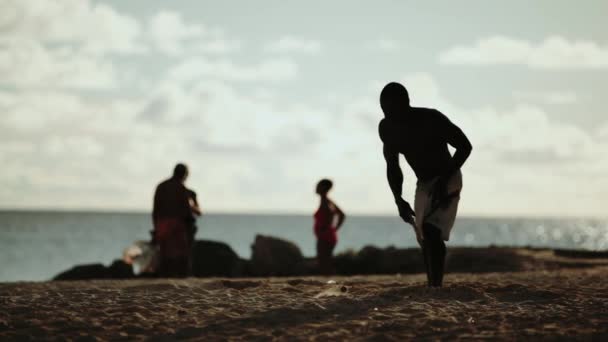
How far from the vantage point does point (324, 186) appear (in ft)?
46.1

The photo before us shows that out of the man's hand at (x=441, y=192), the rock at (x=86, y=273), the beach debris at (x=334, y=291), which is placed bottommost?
the rock at (x=86, y=273)

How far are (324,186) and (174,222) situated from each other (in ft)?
9.63

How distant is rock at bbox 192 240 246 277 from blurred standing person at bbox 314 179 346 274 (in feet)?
19.6

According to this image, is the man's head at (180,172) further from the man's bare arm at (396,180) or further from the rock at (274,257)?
the rock at (274,257)

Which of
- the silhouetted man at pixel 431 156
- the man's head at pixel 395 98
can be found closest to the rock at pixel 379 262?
the silhouetted man at pixel 431 156

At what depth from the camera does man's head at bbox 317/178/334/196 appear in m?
14.0

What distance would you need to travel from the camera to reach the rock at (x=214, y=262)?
20438 millimetres

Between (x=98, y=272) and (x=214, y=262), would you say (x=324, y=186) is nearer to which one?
(x=214, y=262)

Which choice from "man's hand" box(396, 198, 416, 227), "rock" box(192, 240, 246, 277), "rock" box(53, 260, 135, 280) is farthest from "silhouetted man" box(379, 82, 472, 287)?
"rock" box(53, 260, 135, 280)

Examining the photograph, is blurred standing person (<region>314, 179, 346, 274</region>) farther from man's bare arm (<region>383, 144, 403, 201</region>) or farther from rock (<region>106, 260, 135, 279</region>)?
rock (<region>106, 260, 135, 279</region>)

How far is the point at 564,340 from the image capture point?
18.2ft

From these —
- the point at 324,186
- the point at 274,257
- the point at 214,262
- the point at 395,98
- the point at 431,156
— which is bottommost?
the point at 214,262

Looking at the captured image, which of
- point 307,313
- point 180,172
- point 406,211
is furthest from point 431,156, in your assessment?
point 180,172

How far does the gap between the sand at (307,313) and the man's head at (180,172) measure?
3814 mm
